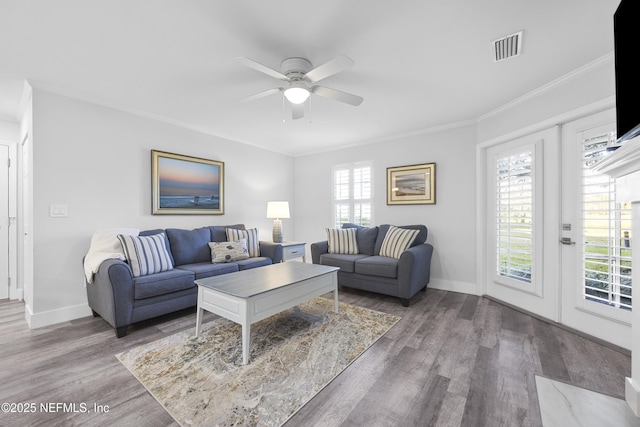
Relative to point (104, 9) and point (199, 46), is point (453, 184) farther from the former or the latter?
point (104, 9)

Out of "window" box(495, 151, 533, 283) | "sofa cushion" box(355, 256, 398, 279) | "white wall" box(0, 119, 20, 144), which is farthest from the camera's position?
"white wall" box(0, 119, 20, 144)

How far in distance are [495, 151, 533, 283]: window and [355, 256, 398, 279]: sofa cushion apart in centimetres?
131

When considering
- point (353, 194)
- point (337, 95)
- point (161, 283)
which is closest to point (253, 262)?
point (161, 283)

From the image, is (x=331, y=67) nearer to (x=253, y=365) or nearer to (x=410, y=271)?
(x=253, y=365)

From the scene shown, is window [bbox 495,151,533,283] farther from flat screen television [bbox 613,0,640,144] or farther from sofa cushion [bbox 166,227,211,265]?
sofa cushion [bbox 166,227,211,265]

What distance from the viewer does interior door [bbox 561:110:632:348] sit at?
220 cm

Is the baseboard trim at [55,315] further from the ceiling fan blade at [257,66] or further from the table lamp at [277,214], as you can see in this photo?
the ceiling fan blade at [257,66]

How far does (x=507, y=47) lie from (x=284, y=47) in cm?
167

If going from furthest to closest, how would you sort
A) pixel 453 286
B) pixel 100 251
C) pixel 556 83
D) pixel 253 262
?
1. pixel 453 286
2. pixel 253 262
3. pixel 100 251
4. pixel 556 83

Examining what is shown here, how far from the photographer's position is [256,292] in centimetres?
209

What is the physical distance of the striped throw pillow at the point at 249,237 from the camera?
395 cm

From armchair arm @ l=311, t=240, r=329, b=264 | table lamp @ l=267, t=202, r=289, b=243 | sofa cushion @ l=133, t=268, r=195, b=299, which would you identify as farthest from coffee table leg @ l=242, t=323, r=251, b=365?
table lamp @ l=267, t=202, r=289, b=243

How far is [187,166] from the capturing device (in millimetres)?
3881

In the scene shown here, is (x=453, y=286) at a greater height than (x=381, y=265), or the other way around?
(x=381, y=265)
